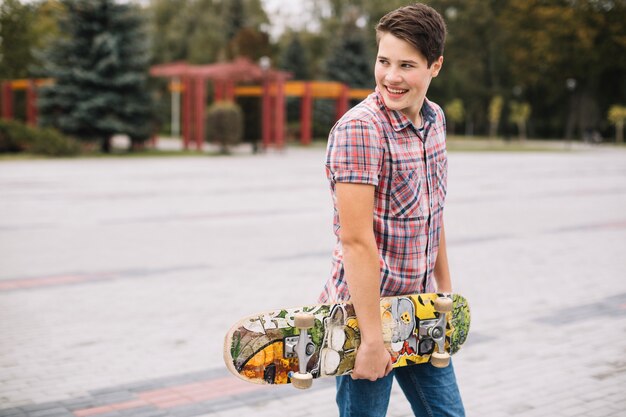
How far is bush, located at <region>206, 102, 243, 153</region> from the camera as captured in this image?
31.6m

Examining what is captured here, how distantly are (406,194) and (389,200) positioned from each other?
54 millimetres

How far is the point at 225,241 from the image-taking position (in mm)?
9727

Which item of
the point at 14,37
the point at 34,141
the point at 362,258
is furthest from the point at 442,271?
the point at 14,37

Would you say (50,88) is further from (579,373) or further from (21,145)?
(579,373)

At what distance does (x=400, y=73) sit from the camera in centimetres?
218

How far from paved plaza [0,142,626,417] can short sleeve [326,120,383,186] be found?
2.35m

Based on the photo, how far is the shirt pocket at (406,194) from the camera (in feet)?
7.14

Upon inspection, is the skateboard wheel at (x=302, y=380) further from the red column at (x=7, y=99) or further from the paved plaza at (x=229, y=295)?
the red column at (x=7, y=99)

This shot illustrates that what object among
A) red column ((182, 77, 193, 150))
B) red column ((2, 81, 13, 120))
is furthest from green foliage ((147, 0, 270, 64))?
red column ((2, 81, 13, 120))

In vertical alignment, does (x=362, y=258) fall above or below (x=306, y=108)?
below

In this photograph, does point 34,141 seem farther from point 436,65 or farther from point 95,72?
point 436,65

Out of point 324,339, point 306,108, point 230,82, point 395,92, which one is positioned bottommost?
point 324,339

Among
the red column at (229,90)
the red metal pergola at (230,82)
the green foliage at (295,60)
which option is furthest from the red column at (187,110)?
the green foliage at (295,60)

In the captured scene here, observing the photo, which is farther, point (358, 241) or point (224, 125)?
point (224, 125)
